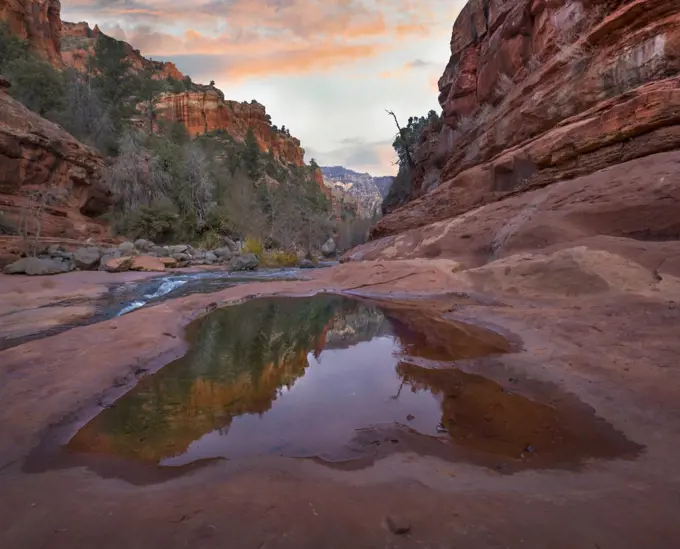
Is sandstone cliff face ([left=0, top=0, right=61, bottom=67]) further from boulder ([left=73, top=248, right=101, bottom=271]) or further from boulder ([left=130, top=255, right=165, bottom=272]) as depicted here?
boulder ([left=130, top=255, right=165, bottom=272])

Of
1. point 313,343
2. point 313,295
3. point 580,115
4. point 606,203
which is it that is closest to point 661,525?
point 313,343

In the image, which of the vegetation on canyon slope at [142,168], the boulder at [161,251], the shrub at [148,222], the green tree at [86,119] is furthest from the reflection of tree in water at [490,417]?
the green tree at [86,119]

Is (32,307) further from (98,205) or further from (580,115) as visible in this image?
(98,205)

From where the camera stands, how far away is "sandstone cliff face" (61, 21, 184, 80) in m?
71.3

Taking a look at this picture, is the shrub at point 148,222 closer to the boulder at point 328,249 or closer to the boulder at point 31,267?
the boulder at point 31,267

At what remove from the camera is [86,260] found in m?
17.1

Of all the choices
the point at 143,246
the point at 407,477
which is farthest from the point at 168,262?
the point at 407,477

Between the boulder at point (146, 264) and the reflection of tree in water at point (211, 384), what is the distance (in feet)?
37.7

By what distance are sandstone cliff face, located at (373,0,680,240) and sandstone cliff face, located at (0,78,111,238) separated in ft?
65.1

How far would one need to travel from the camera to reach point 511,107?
A: 15.5 metres

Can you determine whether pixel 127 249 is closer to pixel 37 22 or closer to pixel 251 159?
pixel 251 159

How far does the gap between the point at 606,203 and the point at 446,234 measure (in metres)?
5.82

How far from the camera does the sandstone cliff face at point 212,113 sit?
78.1 m

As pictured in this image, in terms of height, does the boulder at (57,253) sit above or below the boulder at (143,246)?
below
